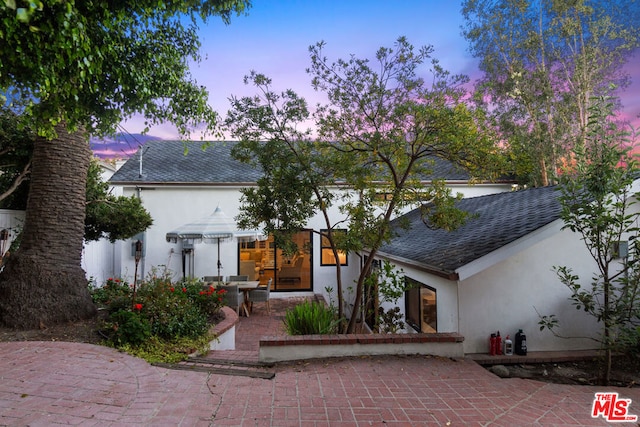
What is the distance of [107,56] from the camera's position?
4.71 meters

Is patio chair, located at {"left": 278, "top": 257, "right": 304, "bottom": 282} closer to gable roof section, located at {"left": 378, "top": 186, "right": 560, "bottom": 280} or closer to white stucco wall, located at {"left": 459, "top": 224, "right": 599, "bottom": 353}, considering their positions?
gable roof section, located at {"left": 378, "top": 186, "right": 560, "bottom": 280}

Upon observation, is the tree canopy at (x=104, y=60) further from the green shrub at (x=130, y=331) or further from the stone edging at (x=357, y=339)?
the stone edging at (x=357, y=339)

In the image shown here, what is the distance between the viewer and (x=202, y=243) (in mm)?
13211

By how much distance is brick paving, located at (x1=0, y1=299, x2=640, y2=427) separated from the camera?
11.4 ft

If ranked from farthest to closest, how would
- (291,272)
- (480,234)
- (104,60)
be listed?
(291,272) < (480,234) < (104,60)

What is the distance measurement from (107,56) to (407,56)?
422cm

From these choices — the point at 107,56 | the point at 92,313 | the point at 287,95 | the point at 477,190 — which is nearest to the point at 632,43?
the point at 477,190

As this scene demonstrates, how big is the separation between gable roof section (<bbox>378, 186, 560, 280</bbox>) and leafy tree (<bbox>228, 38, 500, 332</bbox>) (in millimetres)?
674

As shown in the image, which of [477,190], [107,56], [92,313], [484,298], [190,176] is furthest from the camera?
[477,190]

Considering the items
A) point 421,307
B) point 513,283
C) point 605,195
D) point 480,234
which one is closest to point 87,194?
point 421,307

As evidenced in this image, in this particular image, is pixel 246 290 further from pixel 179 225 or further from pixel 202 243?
pixel 179 225

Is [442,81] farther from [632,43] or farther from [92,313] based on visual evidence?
[632,43]

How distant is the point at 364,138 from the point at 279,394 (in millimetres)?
3886

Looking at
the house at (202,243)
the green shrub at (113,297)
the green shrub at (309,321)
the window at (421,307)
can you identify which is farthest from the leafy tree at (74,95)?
the house at (202,243)
